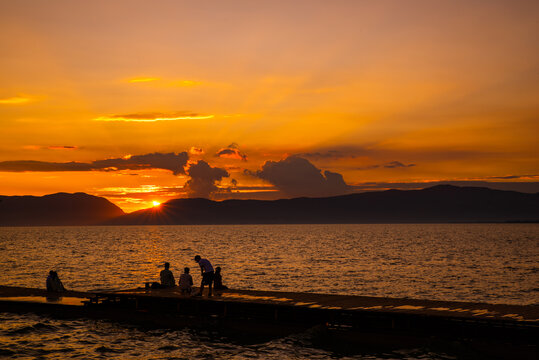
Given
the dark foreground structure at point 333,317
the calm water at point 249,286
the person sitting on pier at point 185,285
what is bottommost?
the calm water at point 249,286

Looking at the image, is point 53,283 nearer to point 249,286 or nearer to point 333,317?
point 249,286

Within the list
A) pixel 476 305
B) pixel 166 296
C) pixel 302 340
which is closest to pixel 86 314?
pixel 166 296

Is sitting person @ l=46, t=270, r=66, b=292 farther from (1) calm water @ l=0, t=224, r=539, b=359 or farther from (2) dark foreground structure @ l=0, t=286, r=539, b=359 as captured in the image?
(1) calm water @ l=0, t=224, r=539, b=359

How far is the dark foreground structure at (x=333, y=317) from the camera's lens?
24062 mm

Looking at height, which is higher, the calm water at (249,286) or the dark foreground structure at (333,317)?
the dark foreground structure at (333,317)

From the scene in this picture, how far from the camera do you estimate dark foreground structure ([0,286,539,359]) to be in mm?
24062

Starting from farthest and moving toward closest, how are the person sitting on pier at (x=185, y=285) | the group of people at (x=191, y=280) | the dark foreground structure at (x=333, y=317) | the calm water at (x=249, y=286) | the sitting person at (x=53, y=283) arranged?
the sitting person at (x=53, y=283) < the person sitting on pier at (x=185, y=285) < the group of people at (x=191, y=280) < the calm water at (x=249, y=286) < the dark foreground structure at (x=333, y=317)

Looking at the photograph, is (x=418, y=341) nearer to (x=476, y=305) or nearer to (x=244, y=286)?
(x=476, y=305)

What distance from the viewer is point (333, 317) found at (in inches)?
1085

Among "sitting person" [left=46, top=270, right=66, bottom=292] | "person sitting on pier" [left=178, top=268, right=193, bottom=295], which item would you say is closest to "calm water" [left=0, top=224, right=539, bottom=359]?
"person sitting on pier" [left=178, top=268, right=193, bottom=295]

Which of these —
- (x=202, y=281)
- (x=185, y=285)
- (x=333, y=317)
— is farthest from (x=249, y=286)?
(x=333, y=317)

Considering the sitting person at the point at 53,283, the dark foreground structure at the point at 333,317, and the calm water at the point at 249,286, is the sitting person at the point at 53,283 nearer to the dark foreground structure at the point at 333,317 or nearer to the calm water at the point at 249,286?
the dark foreground structure at the point at 333,317

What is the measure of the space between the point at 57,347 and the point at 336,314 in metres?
14.4

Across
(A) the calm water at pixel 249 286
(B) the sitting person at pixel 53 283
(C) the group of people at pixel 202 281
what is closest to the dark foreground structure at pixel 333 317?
(C) the group of people at pixel 202 281
